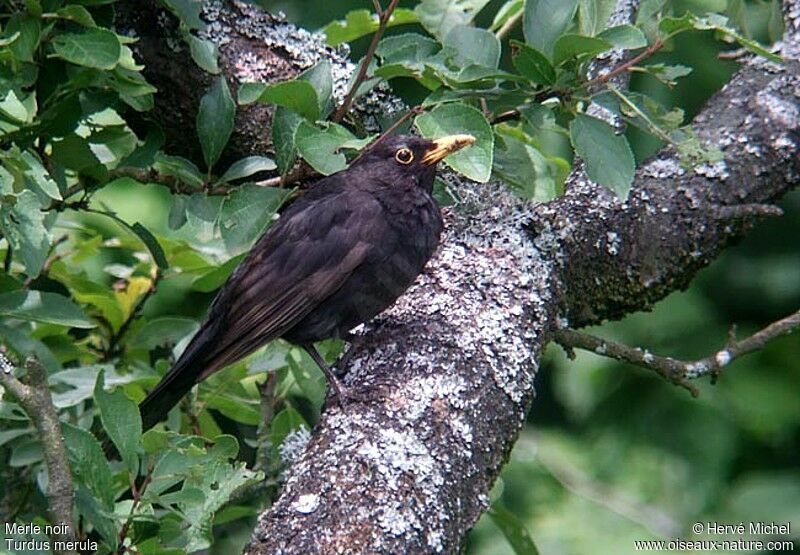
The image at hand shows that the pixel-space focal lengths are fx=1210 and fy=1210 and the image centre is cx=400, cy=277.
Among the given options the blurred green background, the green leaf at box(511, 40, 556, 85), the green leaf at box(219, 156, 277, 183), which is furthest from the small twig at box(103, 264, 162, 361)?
the blurred green background

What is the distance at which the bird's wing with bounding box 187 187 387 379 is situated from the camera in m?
3.10

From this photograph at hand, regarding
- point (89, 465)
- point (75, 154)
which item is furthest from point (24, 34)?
point (89, 465)

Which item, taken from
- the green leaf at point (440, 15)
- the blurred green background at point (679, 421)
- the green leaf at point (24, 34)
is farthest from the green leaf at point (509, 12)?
the blurred green background at point (679, 421)

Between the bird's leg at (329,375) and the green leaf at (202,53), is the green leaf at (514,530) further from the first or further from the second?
the green leaf at (202,53)

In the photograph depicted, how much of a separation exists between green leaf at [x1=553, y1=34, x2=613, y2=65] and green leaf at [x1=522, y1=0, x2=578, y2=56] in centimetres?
9

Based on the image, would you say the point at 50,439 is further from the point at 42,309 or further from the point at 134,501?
the point at 42,309

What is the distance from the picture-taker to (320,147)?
8.14 ft

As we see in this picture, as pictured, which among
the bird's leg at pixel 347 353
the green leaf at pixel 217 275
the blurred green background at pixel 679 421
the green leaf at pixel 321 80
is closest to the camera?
the green leaf at pixel 321 80

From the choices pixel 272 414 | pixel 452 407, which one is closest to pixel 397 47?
pixel 452 407

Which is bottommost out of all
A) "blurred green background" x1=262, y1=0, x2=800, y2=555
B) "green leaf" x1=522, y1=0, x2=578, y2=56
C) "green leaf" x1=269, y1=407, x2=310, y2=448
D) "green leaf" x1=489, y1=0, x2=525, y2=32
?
"blurred green background" x1=262, y1=0, x2=800, y2=555

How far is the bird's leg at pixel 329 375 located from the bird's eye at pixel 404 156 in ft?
1.96

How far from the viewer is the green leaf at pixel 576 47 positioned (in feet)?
7.74

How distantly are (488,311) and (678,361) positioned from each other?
0.56 meters

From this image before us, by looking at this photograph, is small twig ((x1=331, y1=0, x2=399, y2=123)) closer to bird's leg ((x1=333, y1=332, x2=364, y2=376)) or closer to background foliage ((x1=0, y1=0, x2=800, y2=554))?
background foliage ((x1=0, y1=0, x2=800, y2=554))
